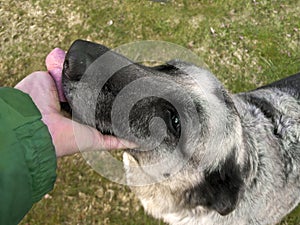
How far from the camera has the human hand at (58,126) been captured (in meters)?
3.16

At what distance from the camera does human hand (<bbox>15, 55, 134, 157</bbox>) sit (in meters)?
3.16

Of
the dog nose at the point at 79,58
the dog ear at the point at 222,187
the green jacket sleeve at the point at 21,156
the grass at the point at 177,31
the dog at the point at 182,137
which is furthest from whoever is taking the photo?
the grass at the point at 177,31

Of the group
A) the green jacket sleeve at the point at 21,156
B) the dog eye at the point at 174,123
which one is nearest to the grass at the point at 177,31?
the dog eye at the point at 174,123

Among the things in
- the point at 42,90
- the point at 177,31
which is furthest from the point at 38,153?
the point at 177,31

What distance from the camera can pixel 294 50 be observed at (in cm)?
746

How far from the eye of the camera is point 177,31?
23.9 ft

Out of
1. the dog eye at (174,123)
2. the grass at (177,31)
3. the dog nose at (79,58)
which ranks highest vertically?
the dog nose at (79,58)

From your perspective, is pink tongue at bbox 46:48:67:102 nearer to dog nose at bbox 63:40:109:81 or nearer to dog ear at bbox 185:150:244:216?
dog nose at bbox 63:40:109:81

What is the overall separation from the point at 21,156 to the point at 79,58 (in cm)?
125

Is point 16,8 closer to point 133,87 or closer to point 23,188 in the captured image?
point 133,87

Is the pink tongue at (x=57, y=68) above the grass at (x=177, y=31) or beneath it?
above

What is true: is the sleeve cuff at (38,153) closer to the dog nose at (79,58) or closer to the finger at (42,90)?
the finger at (42,90)

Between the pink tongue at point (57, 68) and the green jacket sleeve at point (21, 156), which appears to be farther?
the pink tongue at point (57, 68)

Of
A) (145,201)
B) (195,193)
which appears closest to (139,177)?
(145,201)
